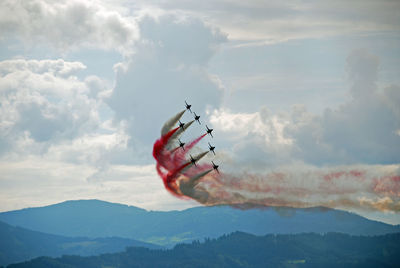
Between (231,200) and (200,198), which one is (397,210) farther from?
(200,198)

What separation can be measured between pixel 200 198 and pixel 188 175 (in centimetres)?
804

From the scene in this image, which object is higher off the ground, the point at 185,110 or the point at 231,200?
the point at 185,110

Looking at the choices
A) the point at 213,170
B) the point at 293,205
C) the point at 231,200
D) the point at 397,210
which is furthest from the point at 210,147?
the point at 397,210

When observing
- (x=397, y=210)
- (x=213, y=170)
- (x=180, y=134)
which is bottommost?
(x=397, y=210)

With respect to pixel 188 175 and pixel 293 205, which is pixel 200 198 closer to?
pixel 188 175

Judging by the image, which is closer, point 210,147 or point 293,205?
point 210,147

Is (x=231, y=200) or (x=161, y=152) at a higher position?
(x=161, y=152)

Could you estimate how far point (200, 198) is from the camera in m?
152

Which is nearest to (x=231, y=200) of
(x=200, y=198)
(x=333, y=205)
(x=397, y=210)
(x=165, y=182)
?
(x=200, y=198)

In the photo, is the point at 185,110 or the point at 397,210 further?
the point at 397,210

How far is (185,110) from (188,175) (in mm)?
19057

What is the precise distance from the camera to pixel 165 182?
149m

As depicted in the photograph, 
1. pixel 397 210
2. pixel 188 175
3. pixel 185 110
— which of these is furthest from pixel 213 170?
pixel 397 210

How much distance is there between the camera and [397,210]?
6102 inches
